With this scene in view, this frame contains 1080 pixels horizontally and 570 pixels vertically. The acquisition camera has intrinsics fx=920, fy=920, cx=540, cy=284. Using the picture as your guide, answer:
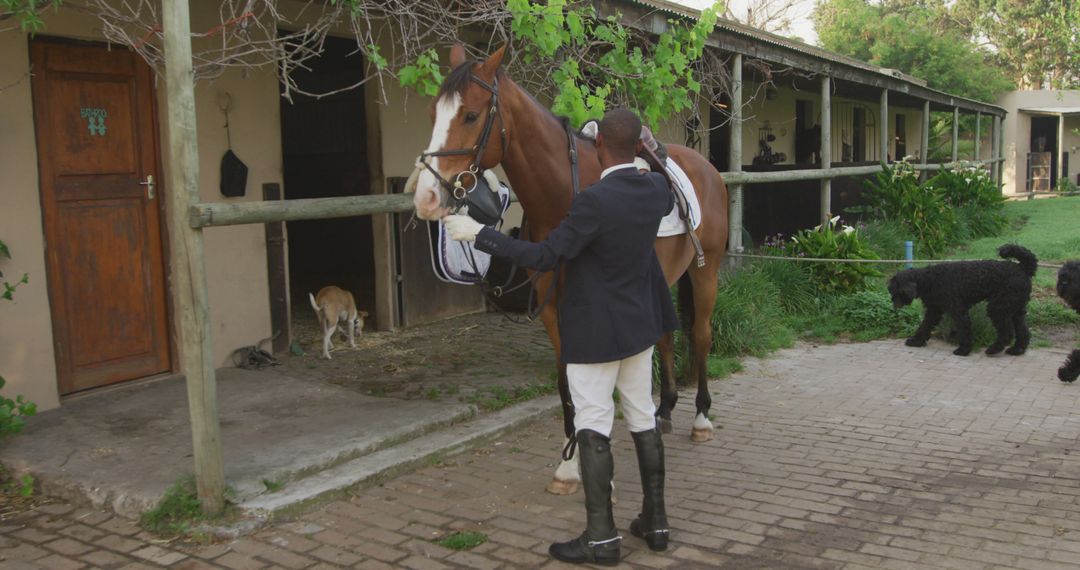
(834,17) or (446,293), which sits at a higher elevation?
(834,17)

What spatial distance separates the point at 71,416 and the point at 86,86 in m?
2.16

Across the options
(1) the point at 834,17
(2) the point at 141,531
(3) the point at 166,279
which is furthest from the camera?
(1) the point at 834,17

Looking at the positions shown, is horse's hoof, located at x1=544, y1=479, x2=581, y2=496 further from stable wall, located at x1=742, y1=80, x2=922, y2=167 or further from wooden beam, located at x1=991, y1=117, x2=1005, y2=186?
wooden beam, located at x1=991, y1=117, x2=1005, y2=186

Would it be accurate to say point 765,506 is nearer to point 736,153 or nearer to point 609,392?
point 609,392

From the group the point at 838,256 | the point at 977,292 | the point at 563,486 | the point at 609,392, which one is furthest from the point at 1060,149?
the point at 609,392

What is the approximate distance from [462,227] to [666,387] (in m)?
2.69

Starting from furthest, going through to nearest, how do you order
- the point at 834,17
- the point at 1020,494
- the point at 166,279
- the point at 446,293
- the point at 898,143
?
the point at 834,17 → the point at 898,143 → the point at 446,293 → the point at 166,279 → the point at 1020,494

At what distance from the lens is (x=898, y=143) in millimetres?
25031

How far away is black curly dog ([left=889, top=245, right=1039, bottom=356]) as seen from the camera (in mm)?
7883

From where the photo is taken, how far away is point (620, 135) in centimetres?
370

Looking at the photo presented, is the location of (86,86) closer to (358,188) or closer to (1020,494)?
(358,188)

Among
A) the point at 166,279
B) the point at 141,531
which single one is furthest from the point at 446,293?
the point at 141,531

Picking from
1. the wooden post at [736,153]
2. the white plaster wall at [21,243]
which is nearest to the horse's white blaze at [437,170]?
the white plaster wall at [21,243]

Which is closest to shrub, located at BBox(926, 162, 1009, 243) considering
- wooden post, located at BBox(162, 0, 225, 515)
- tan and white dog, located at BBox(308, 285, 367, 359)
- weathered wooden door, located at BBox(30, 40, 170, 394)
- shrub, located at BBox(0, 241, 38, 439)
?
tan and white dog, located at BBox(308, 285, 367, 359)
